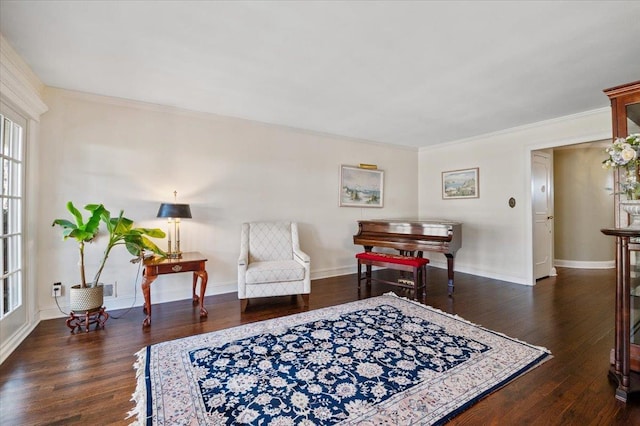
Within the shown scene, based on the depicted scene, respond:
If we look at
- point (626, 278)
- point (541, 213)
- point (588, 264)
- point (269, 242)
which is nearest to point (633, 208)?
point (626, 278)

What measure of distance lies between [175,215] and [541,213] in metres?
5.63

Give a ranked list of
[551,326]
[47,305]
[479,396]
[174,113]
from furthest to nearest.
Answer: [174,113], [47,305], [551,326], [479,396]

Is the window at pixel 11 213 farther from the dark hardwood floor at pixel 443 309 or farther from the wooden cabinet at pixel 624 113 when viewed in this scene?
the wooden cabinet at pixel 624 113

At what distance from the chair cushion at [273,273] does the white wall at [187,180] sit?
84cm

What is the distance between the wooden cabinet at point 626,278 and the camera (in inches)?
69.6

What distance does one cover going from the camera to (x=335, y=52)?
2.38 m

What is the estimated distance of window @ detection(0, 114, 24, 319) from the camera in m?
2.37

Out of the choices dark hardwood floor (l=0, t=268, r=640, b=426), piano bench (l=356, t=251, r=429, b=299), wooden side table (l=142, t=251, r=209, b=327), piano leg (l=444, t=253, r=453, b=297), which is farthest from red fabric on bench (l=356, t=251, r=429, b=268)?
wooden side table (l=142, t=251, r=209, b=327)

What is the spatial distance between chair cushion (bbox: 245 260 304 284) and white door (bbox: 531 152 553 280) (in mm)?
3850

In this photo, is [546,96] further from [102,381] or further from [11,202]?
[11,202]

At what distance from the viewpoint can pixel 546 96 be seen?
330 cm

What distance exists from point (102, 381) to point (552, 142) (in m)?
5.90

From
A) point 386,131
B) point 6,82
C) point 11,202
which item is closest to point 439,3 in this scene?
point 386,131

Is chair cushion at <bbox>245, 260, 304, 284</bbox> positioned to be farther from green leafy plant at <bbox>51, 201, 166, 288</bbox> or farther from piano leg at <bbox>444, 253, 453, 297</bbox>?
piano leg at <bbox>444, 253, 453, 297</bbox>
